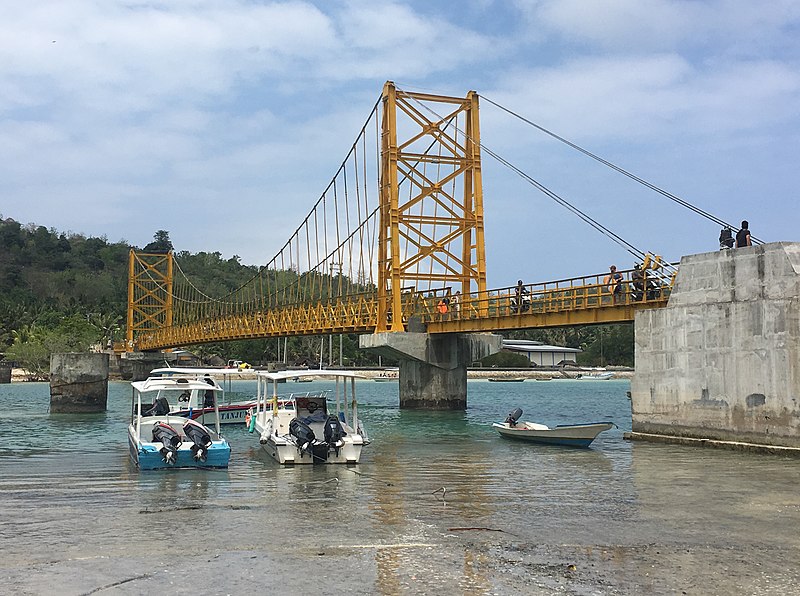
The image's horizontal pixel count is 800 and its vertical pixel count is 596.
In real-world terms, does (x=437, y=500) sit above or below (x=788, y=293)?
below

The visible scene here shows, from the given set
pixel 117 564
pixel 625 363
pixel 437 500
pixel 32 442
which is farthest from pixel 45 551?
pixel 625 363

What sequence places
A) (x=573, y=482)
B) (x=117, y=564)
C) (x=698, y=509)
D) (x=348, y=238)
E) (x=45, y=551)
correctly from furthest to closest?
(x=348, y=238), (x=573, y=482), (x=698, y=509), (x=45, y=551), (x=117, y=564)

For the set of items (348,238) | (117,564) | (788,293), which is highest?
(348,238)

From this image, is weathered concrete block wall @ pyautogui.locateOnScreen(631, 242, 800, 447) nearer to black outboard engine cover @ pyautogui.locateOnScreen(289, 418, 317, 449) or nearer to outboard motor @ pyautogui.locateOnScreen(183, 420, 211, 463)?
black outboard engine cover @ pyautogui.locateOnScreen(289, 418, 317, 449)

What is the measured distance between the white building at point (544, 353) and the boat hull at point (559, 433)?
122154 millimetres

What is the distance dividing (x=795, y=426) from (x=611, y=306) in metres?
10.6

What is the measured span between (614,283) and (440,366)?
751 inches

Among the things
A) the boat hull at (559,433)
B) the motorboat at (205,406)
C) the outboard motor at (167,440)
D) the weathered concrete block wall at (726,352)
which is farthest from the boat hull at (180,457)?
the weathered concrete block wall at (726,352)

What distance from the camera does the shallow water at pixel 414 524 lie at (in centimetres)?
1142

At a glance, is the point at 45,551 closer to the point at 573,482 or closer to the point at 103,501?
the point at 103,501

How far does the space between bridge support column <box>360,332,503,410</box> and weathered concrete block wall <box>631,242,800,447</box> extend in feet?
72.2

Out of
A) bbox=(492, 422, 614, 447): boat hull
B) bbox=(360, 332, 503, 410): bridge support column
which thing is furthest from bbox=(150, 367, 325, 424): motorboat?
bbox=(360, 332, 503, 410): bridge support column

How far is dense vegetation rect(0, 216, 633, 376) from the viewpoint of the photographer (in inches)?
4513

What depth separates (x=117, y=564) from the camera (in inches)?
477
